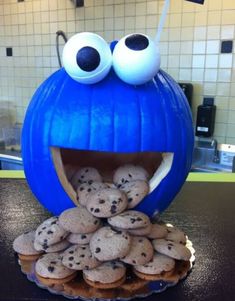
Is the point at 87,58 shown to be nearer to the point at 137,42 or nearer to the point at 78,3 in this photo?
the point at 137,42

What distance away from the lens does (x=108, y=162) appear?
0.63m

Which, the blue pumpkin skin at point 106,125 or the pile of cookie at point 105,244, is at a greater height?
the blue pumpkin skin at point 106,125

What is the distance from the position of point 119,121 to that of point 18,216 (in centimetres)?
31

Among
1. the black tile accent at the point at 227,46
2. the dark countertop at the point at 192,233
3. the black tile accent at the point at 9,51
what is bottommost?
the dark countertop at the point at 192,233

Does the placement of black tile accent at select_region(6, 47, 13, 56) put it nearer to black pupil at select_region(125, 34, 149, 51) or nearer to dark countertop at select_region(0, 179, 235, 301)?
dark countertop at select_region(0, 179, 235, 301)

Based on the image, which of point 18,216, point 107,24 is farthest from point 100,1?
point 18,216

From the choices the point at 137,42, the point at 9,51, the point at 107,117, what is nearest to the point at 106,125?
the point at 107,117

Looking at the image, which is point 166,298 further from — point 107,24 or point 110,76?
point 107,24

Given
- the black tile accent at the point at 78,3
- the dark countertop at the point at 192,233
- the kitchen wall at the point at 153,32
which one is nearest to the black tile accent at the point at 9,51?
the kitchen wall at the point at 153,32

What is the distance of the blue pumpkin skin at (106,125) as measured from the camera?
48cm

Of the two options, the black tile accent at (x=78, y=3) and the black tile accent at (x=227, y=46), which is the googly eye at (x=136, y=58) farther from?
the black tile accent at (x=78, y=3)

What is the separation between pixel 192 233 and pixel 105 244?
0.69 ft

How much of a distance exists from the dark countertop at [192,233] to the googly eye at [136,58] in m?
0.28

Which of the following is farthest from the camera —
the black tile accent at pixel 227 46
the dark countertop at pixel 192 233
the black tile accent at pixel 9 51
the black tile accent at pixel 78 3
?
the black tile accent at pixel 9 51
